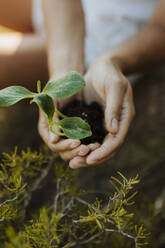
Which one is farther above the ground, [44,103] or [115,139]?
[44,103]

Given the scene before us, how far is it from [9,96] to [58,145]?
17 centimetres

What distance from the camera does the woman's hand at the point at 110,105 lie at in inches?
21.6

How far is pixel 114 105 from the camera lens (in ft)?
1.92

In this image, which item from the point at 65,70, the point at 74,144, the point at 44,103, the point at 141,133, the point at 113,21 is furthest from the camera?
the point at 141,133

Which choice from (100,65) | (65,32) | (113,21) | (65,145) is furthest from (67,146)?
(113,21)

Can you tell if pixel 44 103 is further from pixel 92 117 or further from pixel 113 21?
pixel 113 21

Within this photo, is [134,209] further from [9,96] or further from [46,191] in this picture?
[9,96]

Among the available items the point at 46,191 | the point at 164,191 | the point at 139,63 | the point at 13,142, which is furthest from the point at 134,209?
the point at 13,142

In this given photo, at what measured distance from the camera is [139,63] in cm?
90

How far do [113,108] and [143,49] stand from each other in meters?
0.41

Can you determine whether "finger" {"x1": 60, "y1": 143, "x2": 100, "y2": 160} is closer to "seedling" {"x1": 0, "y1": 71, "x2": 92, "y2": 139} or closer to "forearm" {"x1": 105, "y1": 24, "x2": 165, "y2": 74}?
"seedling" {"x1": 0, "y1": 71, "x2": 92, "y2": 139}

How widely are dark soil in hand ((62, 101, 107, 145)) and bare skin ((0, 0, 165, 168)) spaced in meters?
0.02

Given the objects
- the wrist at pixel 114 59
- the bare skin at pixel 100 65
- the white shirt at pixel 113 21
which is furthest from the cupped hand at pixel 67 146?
the white shirt at pixel 113 21

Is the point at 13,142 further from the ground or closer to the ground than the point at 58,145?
closer to the ground
